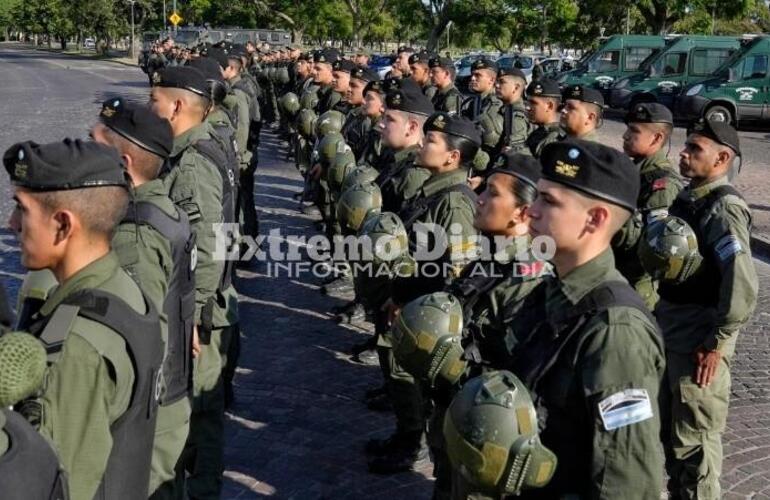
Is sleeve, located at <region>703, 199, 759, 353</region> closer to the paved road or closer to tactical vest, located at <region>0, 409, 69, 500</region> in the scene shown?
the paved road

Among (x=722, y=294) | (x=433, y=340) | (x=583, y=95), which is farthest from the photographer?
(x=583, y=95)

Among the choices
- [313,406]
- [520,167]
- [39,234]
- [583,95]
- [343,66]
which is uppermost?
[343,66]

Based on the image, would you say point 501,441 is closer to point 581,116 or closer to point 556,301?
point 556,301

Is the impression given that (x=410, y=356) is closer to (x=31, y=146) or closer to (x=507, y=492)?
(x=507, y=492)

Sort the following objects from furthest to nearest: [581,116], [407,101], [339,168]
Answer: [339,168] < [581,116] < [407,101]

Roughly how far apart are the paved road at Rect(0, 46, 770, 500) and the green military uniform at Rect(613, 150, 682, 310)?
1238 mm

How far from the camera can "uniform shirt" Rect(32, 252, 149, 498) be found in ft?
7.05

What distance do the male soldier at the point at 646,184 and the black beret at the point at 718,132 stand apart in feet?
1.50

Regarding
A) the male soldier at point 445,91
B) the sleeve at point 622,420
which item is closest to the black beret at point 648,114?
the sleeve at point 622,420

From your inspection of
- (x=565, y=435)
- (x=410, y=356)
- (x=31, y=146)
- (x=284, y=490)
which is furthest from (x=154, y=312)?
(x=284, y=490)

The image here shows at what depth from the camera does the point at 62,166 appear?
2.49 m

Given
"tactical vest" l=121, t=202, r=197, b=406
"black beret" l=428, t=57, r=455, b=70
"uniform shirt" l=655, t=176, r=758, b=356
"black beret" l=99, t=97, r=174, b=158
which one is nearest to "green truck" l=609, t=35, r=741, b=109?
"black beret" l=428, t=57, r=455, b=70

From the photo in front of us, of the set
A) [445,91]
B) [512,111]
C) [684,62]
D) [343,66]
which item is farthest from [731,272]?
[684,62]

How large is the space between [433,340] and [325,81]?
922 cm
